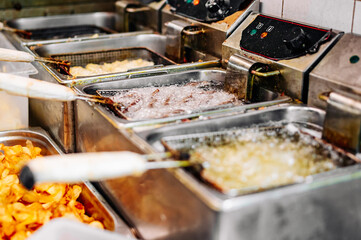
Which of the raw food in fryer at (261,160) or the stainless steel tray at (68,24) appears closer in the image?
the raw food in fryer at (261,160)

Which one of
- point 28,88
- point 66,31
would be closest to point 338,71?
point 28,88

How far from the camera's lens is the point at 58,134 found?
2307 mm

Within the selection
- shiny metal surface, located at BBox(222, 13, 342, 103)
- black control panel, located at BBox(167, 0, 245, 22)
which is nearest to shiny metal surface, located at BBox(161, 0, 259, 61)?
black control panel, located at BBox(167, 0, 245, 22)

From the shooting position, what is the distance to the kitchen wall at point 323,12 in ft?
6.33

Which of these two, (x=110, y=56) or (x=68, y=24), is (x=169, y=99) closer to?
(x=110, y=56)

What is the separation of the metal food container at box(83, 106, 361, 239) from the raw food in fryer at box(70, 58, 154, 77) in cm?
119

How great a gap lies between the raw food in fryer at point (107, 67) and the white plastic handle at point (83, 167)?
1.51 metres

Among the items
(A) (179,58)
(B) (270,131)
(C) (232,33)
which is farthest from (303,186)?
(A) (179,58)

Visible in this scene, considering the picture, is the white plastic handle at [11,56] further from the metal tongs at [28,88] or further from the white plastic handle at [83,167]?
the white plastic handle at [83,167]

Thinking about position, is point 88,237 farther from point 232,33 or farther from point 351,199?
point 232,33

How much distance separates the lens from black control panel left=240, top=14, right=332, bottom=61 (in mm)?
1972

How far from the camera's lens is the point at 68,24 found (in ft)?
12.5

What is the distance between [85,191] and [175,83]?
751 mm

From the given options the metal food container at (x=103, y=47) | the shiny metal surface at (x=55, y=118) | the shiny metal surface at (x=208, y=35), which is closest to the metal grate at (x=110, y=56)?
the metal food container at (x=103, y=47)
